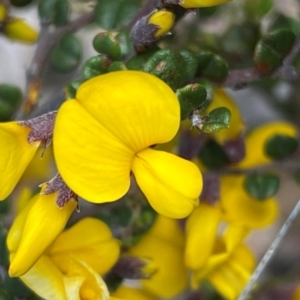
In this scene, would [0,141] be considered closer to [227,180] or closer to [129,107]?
[129,107]

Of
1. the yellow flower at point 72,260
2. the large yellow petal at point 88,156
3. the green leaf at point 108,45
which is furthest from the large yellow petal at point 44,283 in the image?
the green leaf at point 108,45

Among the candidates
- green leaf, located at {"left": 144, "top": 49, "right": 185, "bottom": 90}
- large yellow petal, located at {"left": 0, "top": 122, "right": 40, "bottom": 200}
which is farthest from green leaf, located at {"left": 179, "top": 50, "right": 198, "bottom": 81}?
large yellow petal, located at {"left": 0, "top": 122, "right": 40, "bottom": 200}

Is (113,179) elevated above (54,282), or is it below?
above

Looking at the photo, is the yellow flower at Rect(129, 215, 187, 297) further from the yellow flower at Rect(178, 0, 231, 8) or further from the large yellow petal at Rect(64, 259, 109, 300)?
the yellow flower at Rect(178, 0, 231, 8)

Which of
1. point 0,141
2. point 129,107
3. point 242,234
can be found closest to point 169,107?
point 129,107

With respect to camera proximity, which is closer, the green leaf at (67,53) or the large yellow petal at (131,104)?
the large yellow petal at (131,104)

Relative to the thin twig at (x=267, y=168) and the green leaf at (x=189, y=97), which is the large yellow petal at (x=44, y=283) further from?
the thin twig at (x=267, y=168)
